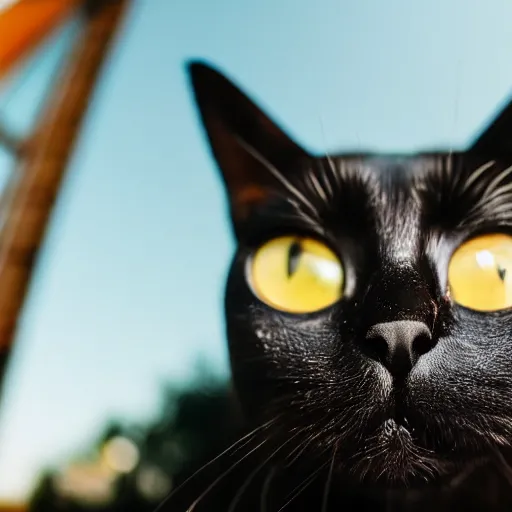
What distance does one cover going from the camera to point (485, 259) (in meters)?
0.40

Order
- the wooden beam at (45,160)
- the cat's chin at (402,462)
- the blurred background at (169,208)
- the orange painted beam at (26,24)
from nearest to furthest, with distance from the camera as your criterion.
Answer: the cat's chin at (402,462) → the blurred background at (169,208) → the wooden beam at (45,160) → the orange painted beam at (26,24)

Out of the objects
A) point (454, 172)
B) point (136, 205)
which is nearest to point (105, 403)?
point (136, 205)

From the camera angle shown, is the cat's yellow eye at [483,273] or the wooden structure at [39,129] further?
the wooden structure at [39,129]

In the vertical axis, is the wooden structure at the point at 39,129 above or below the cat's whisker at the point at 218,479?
above

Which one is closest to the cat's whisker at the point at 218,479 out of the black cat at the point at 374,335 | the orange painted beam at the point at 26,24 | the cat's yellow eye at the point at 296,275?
the black cat at the point at 374,335

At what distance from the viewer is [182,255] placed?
56cm

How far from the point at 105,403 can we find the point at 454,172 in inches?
16.3

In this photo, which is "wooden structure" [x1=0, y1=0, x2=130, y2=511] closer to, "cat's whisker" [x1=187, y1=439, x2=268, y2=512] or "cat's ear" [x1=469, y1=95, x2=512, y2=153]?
"cat's whisker" [x1=187, y1=439, x2=268, y2=512]

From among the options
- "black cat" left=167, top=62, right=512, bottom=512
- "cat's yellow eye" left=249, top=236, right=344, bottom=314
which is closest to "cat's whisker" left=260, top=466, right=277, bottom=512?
"black cat" left=167, top=62, right=512, bottom=512

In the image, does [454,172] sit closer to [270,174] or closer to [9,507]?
[270,174]

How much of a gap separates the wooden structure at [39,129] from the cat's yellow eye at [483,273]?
1.72ft

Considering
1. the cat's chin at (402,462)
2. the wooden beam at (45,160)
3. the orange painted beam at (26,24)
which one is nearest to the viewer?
the cat's chin at (402,462)

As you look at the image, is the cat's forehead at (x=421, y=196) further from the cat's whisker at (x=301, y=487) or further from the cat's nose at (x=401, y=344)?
the cat's whisker at (x=301, y=487)

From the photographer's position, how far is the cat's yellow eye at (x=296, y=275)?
43 cm
